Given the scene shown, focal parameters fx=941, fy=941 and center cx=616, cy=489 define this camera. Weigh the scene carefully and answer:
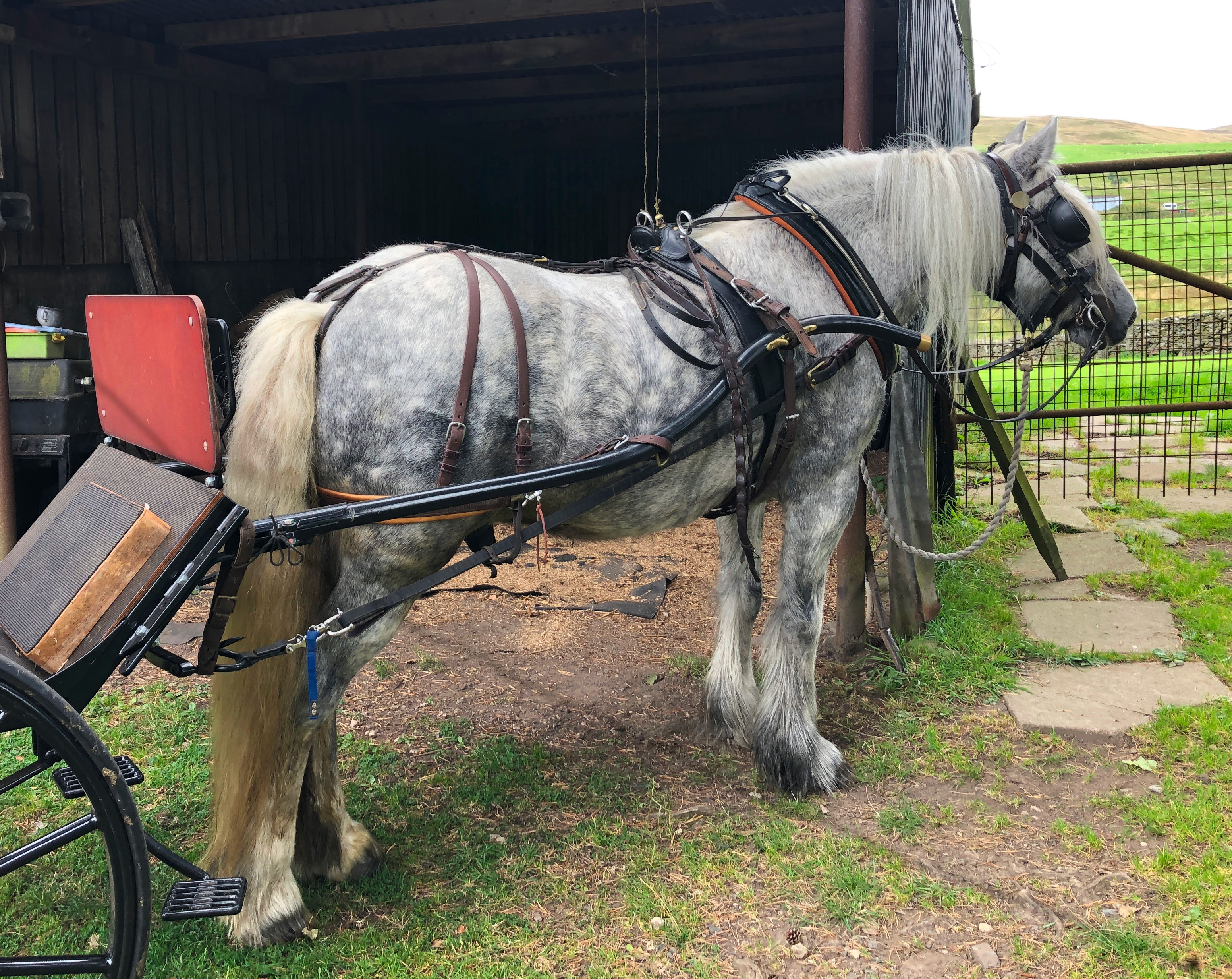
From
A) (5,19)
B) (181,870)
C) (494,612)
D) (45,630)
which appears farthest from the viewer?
(5,19)

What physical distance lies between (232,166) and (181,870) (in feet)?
23.7

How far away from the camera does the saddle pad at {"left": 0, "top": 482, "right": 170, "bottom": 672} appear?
2.00m

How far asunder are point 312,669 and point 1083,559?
481cm

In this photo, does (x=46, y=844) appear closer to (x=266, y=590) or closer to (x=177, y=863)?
(x=177, y=863)

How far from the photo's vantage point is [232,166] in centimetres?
805

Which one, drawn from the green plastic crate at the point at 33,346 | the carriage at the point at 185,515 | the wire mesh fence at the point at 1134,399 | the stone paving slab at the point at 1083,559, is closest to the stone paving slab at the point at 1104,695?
the stone paving slab at the point at 1083,559

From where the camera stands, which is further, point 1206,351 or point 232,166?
point 1206,351

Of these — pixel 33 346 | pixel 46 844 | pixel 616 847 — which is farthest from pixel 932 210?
pixel 33 346

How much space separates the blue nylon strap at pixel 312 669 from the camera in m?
2.23

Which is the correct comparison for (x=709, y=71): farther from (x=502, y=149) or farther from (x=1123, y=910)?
(x=1123, y=910)

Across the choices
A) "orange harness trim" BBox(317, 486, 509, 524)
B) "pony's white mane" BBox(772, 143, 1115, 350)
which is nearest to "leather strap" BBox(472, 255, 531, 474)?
"orange harness trim" BBox(317, 486, 509, 524)

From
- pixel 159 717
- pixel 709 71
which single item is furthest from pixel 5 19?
pixel 709 71

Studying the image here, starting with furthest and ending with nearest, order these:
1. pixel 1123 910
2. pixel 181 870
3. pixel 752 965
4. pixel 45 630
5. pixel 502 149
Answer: pixel 502 149 < pixel 1123 910 < pixel 752 965 < pixel 181 870 < pixel 45 630

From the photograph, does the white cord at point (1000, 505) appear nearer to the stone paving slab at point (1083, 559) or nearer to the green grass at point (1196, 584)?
the green grass at point (1196, 584)
